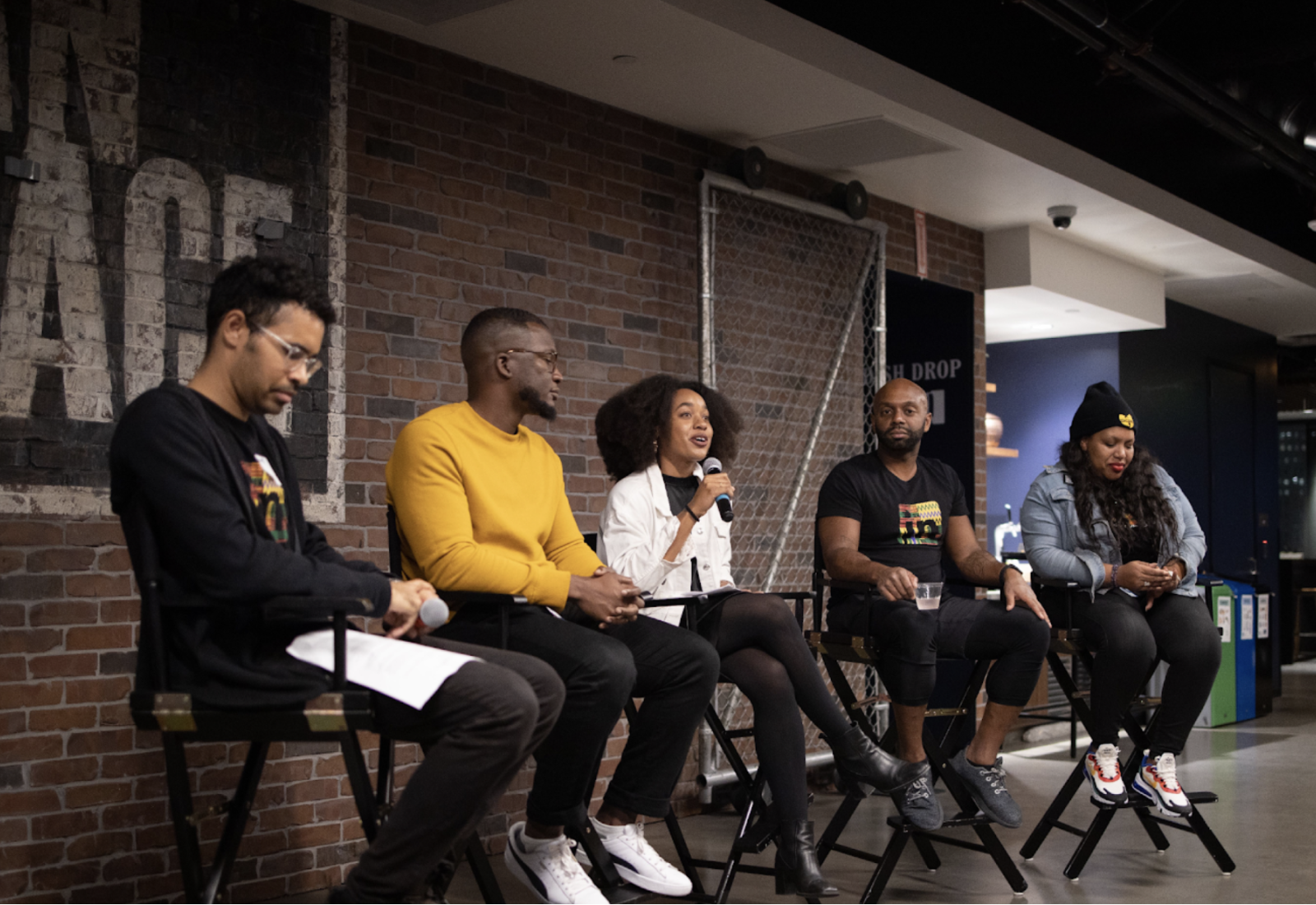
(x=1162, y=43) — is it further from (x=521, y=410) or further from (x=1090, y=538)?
(x=521, y=410)

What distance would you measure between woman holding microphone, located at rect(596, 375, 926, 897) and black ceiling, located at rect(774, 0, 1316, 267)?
6.50 feet

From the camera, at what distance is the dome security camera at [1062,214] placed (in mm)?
6352

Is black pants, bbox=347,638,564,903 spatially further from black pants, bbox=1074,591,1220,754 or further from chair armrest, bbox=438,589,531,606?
black pants, bbox=1074,591,1220,754

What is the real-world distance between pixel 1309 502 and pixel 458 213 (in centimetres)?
1296

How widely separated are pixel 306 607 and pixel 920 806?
2.00 meters

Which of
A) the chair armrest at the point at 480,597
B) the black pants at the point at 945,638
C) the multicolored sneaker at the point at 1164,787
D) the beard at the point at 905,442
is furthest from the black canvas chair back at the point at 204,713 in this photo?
the multicolored sneaker at the point at 1164,787

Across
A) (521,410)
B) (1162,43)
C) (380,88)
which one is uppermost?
(1162,43)

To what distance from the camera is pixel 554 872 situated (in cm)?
287

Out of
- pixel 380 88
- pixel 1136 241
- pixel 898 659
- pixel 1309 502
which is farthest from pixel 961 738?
pixel 1309 502

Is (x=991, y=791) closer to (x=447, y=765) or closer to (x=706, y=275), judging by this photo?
(x=447, y=765)

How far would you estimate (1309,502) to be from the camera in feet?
47.3

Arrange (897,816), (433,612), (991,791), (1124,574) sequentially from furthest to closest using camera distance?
(1124,574) → (991,791) → (897,816) → (433,612)

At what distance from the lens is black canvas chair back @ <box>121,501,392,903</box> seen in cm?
222

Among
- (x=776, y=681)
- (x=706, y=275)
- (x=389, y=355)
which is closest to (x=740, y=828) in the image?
(x=776, y=681)
